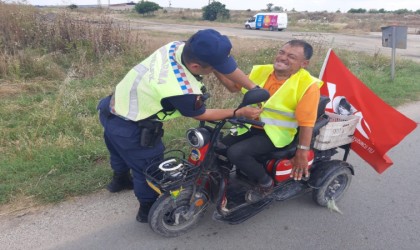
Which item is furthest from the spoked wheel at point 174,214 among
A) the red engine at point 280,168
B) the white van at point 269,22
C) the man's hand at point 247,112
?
the white van at point 269,22

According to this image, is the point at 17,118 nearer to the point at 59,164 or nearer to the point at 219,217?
the point at 59,164

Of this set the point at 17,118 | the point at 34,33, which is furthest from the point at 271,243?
the point at 34,33

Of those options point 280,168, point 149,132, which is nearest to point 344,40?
point 280,168

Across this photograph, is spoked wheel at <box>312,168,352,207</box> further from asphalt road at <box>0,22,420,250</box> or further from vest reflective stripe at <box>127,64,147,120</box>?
vest reflective stripe at <box>127,64,147,120</box>

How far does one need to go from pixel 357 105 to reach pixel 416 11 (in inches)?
3516

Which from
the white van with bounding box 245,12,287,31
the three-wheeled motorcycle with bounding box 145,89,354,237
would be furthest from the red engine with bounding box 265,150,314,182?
the white van with bounding box 245,12,287,31

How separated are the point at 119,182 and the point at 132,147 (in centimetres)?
87

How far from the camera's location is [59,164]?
3.96m

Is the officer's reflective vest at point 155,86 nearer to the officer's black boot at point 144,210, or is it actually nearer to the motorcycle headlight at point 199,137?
the motorcycle headlight at point 199,137

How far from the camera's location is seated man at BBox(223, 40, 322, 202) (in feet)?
9.72

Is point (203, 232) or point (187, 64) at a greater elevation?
point (187, 64)

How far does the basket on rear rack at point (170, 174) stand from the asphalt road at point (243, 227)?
1.72 feet

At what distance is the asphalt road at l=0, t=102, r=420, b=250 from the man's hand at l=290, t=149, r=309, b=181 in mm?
450

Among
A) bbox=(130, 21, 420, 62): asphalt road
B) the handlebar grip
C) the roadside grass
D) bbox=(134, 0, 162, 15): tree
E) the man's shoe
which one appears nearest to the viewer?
the handlebar grip
